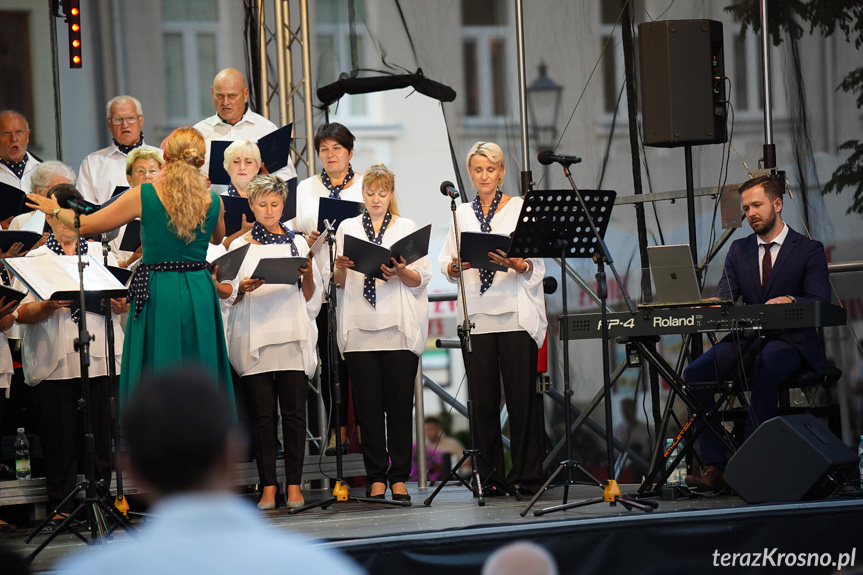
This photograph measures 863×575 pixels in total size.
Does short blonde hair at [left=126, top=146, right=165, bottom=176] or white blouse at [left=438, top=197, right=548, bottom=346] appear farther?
white blouse at [left=438, top=197, right=548, bottom=346]

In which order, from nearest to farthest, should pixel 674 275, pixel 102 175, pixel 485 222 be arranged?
pixel 674 275
pixel 485 222
pixel 102 175

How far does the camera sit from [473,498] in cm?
598

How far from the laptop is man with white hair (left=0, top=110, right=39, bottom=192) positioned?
11.6 ft

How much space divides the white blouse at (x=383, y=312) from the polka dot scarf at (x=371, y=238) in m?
0.02

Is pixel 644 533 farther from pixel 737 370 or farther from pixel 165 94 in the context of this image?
pixel 165 94

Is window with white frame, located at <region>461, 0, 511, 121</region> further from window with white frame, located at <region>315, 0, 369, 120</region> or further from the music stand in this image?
the music stand

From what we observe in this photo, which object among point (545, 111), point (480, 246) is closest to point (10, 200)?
point (480, 246)

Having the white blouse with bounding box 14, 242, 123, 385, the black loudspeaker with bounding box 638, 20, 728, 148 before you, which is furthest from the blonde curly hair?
the black loudspeaker with bounding box 638, 20, 728, 148

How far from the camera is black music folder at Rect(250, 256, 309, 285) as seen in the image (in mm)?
5320

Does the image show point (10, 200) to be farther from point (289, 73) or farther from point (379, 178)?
point (289, 73)

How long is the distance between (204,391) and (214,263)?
3810 mm

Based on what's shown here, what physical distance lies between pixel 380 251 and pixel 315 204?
92 cm

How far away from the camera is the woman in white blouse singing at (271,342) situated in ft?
18.5

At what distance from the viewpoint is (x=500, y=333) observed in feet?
19.8
